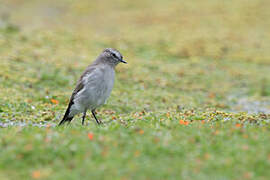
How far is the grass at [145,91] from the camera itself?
30.0ft

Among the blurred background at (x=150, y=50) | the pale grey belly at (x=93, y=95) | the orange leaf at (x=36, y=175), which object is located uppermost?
the blurred background at (x=150, y=50)

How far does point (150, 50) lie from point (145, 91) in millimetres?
15275

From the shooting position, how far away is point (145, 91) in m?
23.8

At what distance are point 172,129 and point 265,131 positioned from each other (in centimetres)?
254

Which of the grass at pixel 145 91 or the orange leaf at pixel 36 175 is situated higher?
the grass at pixel 145 91

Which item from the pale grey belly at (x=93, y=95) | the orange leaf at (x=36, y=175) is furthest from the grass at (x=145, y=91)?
the pale grey belly at (x=93, y=95)

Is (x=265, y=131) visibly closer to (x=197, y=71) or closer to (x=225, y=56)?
(x=197, y=71)

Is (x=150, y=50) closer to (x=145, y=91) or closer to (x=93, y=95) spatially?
(x=145, y=91)

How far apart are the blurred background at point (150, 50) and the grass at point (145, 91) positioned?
0.11 m

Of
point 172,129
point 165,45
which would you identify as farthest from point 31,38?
point 172,129

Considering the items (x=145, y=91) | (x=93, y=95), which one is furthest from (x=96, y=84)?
(x=145, y=91)

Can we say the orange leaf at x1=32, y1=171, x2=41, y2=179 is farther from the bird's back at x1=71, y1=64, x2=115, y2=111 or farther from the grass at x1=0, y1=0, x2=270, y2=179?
the bird's back at x1=71, y1=64, x2=115, y2=111

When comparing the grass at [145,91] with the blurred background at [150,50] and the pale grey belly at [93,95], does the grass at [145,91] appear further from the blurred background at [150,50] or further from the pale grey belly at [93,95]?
the pale grey belly at [93,95]

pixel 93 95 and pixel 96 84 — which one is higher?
pixel 96 84
